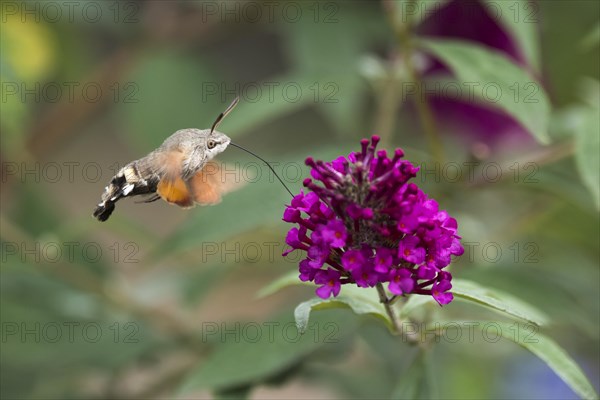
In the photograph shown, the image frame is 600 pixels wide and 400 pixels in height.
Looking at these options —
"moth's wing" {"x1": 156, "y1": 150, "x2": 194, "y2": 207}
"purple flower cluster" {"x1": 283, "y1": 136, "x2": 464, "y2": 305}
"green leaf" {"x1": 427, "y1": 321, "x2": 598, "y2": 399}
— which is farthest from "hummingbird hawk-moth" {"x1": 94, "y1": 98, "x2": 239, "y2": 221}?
"green leaf" {"x1": 427, "y1": 321, "x2": 598, "y2": 399}

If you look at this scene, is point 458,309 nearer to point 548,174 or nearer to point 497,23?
point 548,174

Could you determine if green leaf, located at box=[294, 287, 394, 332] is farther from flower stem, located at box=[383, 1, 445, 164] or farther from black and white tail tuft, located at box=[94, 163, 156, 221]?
flower stem, located at box=[383, 1, 445, 164]

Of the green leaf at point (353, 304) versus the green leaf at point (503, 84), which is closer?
the green leaf at point (353, 304)

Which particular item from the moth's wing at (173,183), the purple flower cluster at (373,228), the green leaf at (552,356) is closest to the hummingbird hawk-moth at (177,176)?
the moth's wing at (173,183)

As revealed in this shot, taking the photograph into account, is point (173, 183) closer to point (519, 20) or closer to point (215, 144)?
point (215, 144)

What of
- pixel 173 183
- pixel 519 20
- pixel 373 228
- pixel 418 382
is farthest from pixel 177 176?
pixel 519 20

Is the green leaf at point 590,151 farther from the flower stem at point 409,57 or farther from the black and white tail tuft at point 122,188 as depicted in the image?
the black and white tail tuft at point 122,188

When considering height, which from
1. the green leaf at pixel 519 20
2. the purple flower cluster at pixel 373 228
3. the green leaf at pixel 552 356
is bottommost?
the green leaf at pixel 552 356
